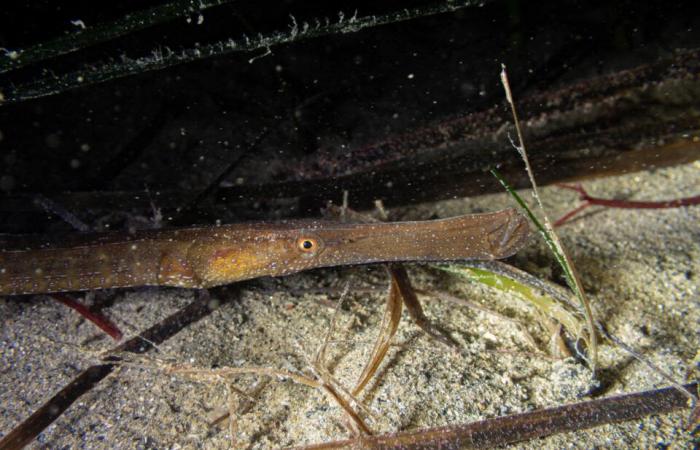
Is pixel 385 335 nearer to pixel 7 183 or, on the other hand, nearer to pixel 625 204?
pixel 625 204

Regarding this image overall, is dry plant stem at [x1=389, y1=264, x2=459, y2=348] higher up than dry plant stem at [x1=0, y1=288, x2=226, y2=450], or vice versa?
dry plant stem at [x1=0, y1=288, x2=226, y2=450]

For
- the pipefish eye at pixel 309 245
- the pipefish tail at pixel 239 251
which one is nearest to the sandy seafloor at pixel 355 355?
the pipefish tail at pixel 239 251

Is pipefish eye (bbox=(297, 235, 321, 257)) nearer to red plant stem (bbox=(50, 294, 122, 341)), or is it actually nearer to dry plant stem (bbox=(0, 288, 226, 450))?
dry plant stem (bbox=(0, 288, 226, 450))

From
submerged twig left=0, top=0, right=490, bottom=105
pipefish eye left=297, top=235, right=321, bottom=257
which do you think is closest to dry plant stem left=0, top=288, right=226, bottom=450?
pipefish eye left=297, top=235, right=321, bottom=257

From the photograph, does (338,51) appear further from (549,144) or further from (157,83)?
(549,144)

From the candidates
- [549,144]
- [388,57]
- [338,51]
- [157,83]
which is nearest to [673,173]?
[549,144]

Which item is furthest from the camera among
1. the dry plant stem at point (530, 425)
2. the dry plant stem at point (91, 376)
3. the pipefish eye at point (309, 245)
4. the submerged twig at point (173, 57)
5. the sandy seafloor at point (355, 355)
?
the submerged twig at point (173, 57)

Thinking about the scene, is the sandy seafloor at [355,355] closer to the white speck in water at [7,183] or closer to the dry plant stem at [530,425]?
the dry plant stem at [530,425]

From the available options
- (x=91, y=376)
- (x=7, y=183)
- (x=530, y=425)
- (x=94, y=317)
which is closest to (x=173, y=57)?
(x=94, y=317)
